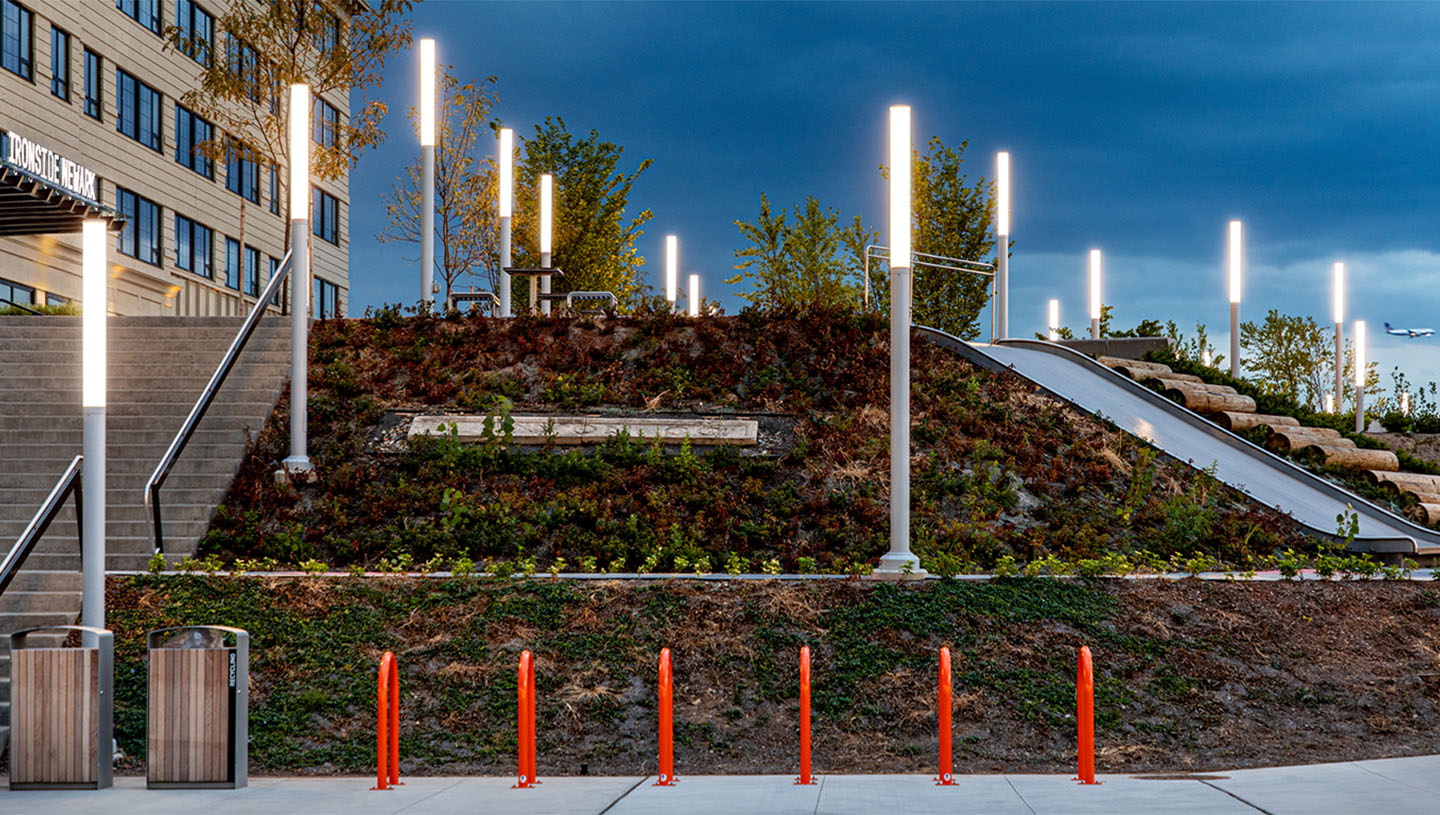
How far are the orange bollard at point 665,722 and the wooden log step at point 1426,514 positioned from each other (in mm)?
15331

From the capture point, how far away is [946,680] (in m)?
8.70

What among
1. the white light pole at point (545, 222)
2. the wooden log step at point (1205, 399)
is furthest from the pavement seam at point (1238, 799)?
the white light pole at point (545, 222)

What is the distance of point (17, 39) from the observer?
3272cm

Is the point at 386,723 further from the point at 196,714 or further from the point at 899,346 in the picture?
the point at 899,346

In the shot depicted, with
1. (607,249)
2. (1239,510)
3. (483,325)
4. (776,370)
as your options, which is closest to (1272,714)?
(1239,510)

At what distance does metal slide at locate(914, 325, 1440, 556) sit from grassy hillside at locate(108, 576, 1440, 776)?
474cm

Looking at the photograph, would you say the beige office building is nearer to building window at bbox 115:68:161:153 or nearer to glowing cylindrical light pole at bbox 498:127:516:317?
building window at bbox 115:68:161:153

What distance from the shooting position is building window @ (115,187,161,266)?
38281 millimetres

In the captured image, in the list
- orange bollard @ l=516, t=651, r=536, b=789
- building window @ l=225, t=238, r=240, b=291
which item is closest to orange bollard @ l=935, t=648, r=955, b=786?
→ orange bollard @ l=516, t=651, r=536, b=789

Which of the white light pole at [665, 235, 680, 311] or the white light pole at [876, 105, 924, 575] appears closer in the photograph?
the white light pole at [876, 105, 924, 575]

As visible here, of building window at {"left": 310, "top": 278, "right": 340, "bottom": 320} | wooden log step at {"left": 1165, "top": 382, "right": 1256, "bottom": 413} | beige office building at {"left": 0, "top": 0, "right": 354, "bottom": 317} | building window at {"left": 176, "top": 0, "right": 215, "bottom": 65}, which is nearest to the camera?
wooden log step at {"left": 1165, "top": 382, "right": 1256, "bottom": 413}

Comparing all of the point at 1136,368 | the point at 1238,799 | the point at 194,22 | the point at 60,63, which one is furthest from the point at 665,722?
the point at 194,22

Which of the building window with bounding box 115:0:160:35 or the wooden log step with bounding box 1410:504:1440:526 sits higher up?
the building window with bounding box 115:0:160:35

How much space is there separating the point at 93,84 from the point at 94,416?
3088 centimetres
